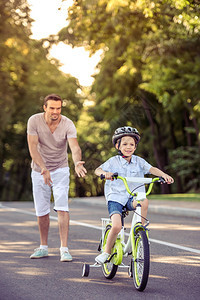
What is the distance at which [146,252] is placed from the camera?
5762 millimetres

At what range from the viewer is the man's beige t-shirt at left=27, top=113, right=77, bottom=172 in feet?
25.9

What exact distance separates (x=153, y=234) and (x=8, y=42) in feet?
69.5

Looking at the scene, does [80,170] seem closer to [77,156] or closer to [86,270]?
[77,156]

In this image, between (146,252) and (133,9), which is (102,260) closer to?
(146,252)

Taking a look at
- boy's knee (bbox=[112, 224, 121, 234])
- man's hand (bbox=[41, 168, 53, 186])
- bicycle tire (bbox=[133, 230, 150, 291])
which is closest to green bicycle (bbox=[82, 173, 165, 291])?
bicycle tire (bbox=[133, 230, 150, 291])

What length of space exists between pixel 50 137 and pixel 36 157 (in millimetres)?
323

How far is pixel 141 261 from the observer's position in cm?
593

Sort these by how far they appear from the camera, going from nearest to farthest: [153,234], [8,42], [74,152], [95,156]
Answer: [74,152] → [153,234] → [95,156] → [8,42]

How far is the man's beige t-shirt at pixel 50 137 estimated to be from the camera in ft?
25.9


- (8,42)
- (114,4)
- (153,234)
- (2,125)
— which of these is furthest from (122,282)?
(2,125)

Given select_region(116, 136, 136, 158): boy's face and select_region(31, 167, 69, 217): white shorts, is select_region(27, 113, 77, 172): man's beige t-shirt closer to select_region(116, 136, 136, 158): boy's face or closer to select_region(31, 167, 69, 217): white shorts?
select_region(31, 167, 69, 217): white shorts

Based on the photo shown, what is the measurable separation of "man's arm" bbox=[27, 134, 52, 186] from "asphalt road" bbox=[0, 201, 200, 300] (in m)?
→ 1.07

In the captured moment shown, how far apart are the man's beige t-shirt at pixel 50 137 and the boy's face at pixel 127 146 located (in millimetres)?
1418

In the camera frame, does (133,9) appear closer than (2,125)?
Yes
